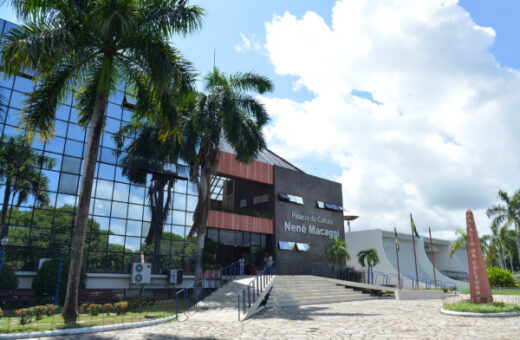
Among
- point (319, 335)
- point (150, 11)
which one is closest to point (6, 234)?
point (150, 11)

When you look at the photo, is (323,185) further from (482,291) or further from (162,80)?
(162,80)

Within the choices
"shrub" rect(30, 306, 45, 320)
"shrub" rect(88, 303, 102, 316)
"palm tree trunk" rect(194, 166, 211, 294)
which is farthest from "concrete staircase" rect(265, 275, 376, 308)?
"shrub" rect(30, 306, 45, 320)

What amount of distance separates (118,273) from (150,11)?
14010 millimetres

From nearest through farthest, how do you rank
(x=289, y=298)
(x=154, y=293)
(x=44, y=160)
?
(x=289, y=298) → (x=44, y=160) → (x=154, y=293)

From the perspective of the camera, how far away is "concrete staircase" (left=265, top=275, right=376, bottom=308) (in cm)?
1775

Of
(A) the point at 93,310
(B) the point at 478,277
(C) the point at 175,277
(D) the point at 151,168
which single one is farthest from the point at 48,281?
(B) the point at 478,277

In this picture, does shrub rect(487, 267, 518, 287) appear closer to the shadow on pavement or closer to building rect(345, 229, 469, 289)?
building rect(345, 229, 469, 289)

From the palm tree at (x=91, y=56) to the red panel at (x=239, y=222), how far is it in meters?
12.3

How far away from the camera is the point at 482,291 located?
594 inches

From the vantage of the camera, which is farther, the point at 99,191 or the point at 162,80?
the point at 99,191

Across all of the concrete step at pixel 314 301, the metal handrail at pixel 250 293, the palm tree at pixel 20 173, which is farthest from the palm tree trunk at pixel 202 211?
the palm tree at pixel 20 173

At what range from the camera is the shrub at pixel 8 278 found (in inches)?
639

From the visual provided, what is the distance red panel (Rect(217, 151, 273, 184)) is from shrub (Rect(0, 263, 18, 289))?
1284 centimetres

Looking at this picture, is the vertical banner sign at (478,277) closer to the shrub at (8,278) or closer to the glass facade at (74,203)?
the glass facade at (74,203)
